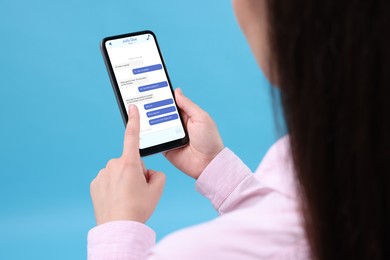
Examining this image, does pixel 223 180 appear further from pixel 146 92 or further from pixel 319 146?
pixel 319 146

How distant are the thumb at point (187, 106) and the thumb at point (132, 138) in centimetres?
→ 15

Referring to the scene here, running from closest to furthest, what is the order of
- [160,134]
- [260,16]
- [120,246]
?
[260,16] → [120,246] → [160,134]

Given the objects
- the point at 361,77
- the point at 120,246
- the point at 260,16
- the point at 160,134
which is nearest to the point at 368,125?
the point at 361,77

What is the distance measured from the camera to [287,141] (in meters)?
0.45

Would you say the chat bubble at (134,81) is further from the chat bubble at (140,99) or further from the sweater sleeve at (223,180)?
the sweater sleeve at (223,180)

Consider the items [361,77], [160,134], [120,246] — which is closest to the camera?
[361,77]

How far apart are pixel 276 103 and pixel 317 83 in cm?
6

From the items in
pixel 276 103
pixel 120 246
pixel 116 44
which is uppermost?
pixel 116 44

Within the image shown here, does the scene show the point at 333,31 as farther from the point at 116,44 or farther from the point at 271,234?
the point at 116,44

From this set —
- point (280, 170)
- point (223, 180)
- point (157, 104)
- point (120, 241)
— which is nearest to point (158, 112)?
point (157, 104)

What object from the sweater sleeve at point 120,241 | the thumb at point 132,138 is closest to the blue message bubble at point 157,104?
the thumb at point 132,138

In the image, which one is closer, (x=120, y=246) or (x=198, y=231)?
(x=198, y=231)

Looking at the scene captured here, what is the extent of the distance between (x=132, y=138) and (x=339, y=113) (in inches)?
17.2

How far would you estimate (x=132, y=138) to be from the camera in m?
0.79
